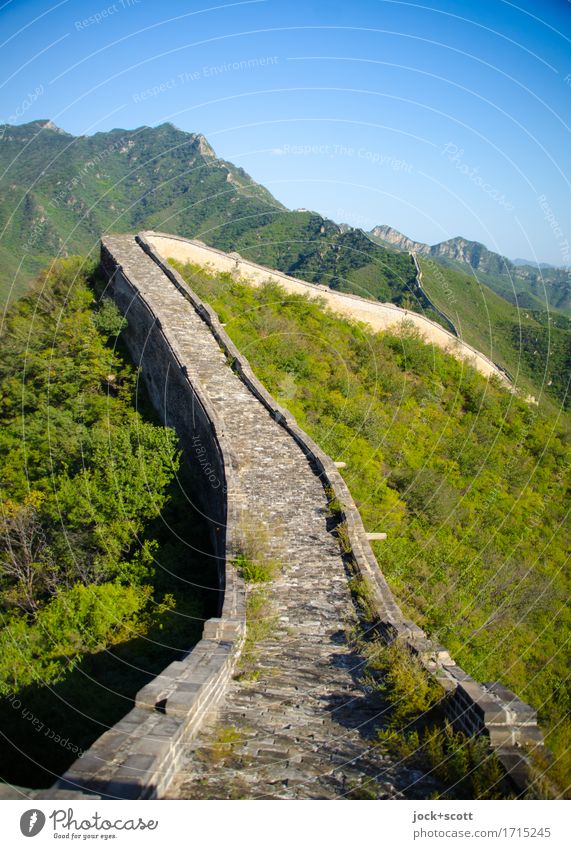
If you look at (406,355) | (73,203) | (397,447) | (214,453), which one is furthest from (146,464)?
(73,203)

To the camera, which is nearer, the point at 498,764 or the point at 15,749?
the point at 498,764

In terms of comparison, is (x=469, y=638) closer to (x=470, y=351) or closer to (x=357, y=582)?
(x=357, y=582)

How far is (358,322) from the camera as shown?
21.1 m

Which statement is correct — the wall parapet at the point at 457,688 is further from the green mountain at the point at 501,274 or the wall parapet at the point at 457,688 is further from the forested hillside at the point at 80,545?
the green mountain at the point at 501,274

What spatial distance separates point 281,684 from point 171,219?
39241mm

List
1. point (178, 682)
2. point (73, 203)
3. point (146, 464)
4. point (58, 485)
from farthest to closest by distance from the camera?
point (73, 203)
point (58, 485)
point (146, 464)
point (178, 682)

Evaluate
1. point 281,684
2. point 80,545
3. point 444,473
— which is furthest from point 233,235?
point 281,684

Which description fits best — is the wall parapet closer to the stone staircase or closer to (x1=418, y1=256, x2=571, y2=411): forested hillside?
the stone staircase

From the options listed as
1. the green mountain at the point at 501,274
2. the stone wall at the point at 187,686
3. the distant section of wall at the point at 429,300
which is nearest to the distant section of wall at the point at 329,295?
the distant section of wall at the point at 429,300

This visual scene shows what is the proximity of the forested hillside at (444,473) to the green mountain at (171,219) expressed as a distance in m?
11.5

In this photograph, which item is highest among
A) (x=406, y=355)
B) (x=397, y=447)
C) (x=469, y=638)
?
(x=406, y=355)

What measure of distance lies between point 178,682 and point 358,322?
17.7m

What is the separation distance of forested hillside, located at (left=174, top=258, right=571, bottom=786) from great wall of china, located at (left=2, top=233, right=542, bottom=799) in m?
0.99

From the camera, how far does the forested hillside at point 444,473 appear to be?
31.2 ft
